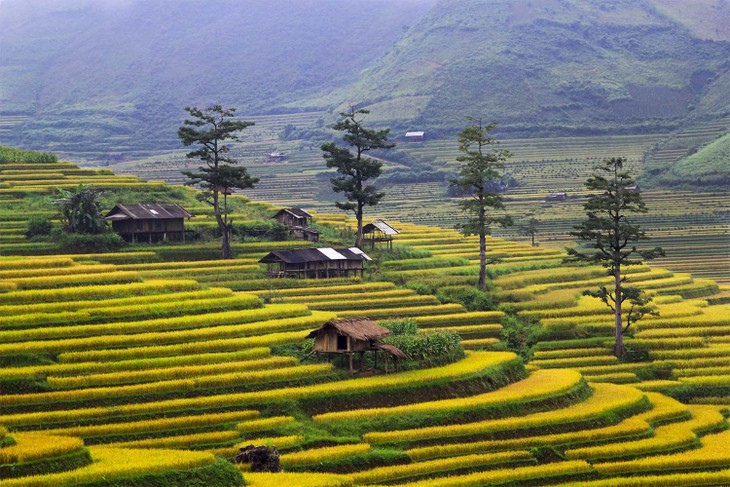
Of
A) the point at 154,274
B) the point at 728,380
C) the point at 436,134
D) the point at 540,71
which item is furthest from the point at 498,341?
the point at 540,71

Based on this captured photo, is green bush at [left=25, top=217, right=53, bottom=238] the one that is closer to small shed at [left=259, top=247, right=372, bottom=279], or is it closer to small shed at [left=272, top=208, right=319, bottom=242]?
small shed at [left=259, top=247, right=372, bottom=279]

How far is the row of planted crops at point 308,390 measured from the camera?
41.0m

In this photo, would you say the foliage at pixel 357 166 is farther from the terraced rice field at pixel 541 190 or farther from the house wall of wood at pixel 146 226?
the terraced rice field at pixel 541 190

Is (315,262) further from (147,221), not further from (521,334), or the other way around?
(521,334)

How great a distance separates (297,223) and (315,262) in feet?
33.2

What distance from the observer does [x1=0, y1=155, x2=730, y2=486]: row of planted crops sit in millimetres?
40969

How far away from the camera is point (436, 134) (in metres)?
157

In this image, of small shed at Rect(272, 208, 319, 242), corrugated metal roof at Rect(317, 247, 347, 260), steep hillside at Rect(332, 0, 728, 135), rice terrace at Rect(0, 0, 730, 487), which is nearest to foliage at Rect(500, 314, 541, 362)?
rice terrace at Rect(0, 0, 730, 487)

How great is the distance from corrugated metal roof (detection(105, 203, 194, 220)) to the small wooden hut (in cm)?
2140

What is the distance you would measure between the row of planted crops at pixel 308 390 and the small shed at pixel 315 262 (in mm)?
1216

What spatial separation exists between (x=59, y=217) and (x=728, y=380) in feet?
119

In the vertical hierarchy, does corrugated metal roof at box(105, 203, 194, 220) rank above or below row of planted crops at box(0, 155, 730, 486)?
above

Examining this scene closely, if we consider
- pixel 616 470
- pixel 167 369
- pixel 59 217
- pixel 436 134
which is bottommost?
pixel 616 470

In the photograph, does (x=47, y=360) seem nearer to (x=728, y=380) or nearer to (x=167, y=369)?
(x=167, y=369)
